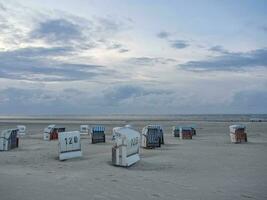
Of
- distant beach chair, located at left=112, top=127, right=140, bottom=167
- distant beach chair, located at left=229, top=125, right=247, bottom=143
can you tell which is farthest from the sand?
distant beach chair, located at left=229, top=125, right=247, bottom=143

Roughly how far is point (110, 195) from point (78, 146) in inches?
408

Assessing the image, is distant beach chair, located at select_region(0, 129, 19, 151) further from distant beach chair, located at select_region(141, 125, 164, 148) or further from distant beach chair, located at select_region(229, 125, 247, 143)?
distant beach chair, located at select_region(229, 125, 247, 143)

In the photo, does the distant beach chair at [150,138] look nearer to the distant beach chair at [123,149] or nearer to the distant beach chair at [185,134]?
the distant beach chair at [123,149]

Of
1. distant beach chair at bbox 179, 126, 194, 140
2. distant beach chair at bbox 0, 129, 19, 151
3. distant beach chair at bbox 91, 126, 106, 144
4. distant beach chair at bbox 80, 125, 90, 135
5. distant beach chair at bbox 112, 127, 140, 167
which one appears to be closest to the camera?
distant beach chair at bbox 112, 127, 140, 167

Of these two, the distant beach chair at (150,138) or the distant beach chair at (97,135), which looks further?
the distant beach chair at (97,135)

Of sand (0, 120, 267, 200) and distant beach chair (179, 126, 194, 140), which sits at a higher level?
distant beach chair (179, 126, 194, 140)

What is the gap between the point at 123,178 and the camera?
14.2m

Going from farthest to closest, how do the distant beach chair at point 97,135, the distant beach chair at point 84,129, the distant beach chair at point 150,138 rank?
the distant beach chair at point 84,129 < the distant beach chair at point 97,135 < the distant beach chair at point 150,138

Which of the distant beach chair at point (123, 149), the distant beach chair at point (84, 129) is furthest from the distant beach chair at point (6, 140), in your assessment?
the distant beach chair at point (84, 129)

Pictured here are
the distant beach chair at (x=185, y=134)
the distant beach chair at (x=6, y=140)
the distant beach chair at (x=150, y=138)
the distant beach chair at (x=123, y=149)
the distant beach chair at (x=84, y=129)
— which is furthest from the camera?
the distant beach chair at (x=84, y=129)

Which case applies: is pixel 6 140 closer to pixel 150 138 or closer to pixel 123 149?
pixel 150 138

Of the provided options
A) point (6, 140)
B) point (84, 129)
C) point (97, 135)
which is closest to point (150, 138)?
point (97, 135)

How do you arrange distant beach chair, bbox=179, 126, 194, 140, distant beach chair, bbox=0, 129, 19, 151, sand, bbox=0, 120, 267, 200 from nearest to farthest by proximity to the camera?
1. sand, bbox=0, 120, 267, 200
2. distant beach chair, bbox=0, 129, 19, 151
3. distant beach chair, bbox=179, 126, 194, 140

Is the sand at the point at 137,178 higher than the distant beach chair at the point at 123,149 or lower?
lower
